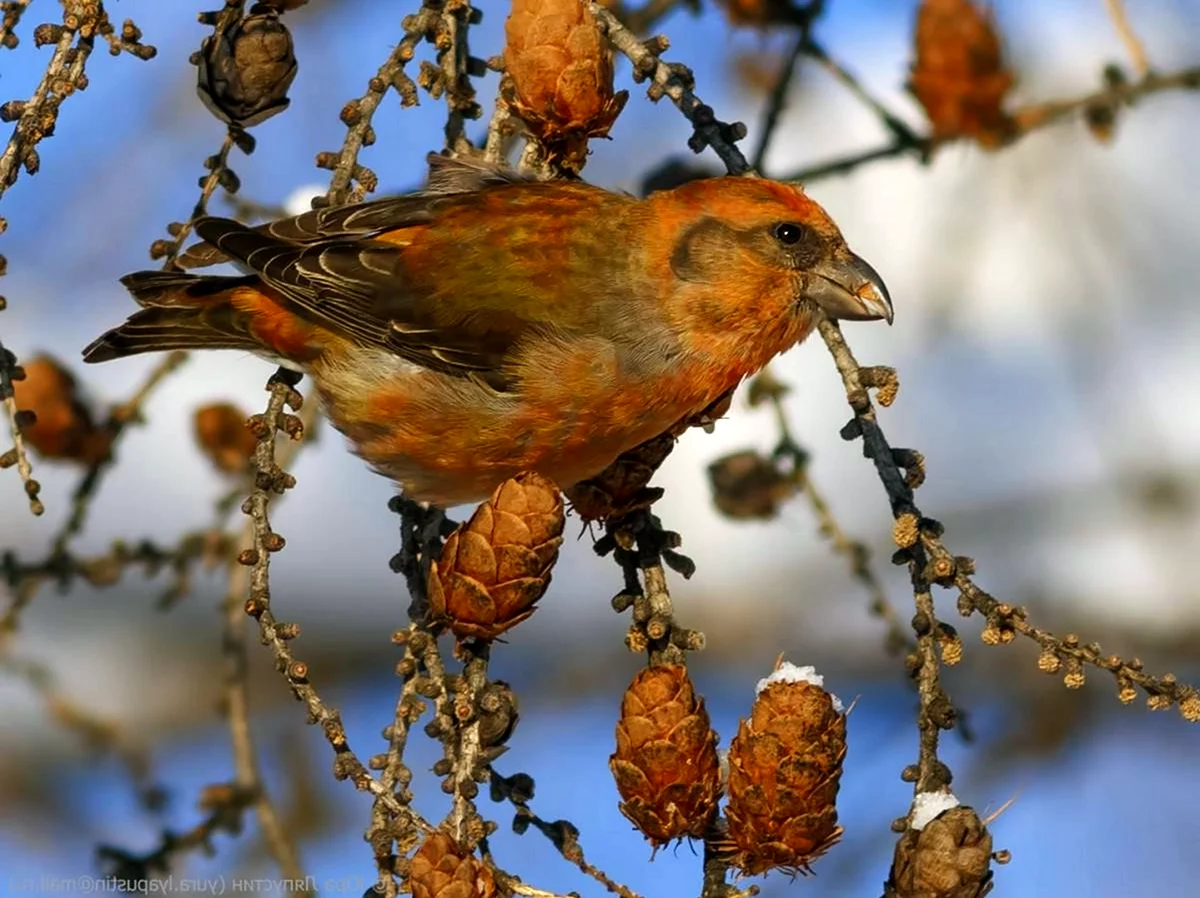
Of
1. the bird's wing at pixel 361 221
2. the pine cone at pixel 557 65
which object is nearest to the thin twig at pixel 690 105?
the pine cone at pixel 557 65

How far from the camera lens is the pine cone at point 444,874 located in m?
1.83

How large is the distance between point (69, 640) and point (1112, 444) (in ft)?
11.7

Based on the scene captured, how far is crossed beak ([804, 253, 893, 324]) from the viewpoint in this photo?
298cm

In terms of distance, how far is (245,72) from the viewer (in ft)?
8.08

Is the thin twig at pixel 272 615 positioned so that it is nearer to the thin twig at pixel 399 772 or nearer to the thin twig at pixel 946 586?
the thin twig at pixel 399 772

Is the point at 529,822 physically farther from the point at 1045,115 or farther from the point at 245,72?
the point at 1045,115

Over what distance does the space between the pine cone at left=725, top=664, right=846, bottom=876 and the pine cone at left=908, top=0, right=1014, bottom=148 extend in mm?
1893

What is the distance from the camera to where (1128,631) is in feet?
17.1

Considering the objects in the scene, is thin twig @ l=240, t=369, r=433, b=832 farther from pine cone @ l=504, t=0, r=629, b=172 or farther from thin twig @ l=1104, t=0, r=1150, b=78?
thin twig @ l=1104, t=0, r=1150, b=78

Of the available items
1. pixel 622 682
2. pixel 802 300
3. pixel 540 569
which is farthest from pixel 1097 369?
pixel 540 569

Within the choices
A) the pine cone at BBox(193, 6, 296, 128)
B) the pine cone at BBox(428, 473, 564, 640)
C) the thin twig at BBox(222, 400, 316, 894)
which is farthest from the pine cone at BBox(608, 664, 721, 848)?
the pine cone at BBox(193, 6, 296, 128)

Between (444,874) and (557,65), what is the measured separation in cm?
121

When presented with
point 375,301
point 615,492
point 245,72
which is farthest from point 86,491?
point 615,492

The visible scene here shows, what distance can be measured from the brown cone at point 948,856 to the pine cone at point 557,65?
1.17 metres
